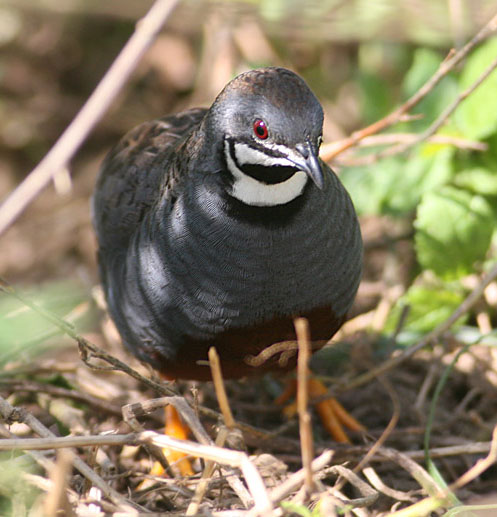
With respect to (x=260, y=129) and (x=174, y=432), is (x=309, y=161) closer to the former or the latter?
(x=260, y=129)

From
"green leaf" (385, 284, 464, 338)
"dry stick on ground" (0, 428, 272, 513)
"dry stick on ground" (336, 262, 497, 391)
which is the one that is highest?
"green leaf" (385, 284, 464, 338)

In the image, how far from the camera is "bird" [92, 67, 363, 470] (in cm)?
319

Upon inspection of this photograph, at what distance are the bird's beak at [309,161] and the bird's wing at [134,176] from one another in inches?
31.8

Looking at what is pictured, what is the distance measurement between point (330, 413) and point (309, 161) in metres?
1.72

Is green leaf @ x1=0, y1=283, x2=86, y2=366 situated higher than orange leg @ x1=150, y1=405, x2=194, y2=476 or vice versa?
green leaf @ x1=0, y1=283, x2=86, y2=366

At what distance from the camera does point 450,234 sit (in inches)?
176

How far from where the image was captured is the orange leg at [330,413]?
425 cm

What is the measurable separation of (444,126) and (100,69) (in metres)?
3.82

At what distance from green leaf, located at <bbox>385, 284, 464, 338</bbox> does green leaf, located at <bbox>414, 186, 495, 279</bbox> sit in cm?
12

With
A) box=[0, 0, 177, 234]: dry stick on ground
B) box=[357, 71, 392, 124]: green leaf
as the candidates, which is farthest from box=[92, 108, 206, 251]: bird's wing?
box=[357, 71, 392, 124]: green leaf

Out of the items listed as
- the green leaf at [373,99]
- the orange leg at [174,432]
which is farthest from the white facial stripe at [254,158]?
the green leaf at [373,99]

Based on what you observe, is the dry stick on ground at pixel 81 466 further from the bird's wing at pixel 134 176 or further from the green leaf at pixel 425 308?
the green leaf at pixel 425 308

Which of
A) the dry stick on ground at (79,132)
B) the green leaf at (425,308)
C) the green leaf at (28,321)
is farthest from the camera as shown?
the green leaf at (425,308)

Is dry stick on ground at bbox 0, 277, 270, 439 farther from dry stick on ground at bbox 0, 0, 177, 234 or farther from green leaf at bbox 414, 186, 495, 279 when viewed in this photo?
green leaf at bbox 414, 186, 495, 279
